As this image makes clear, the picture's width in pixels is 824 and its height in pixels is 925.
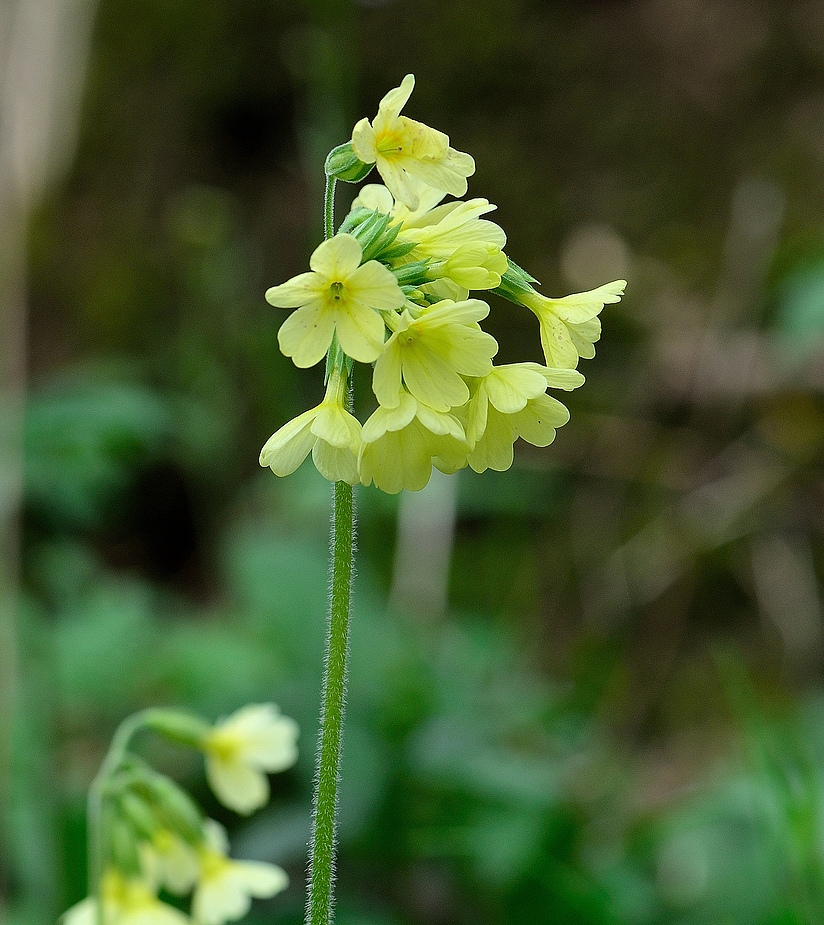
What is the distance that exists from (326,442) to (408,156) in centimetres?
31

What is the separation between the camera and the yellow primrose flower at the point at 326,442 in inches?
36.6

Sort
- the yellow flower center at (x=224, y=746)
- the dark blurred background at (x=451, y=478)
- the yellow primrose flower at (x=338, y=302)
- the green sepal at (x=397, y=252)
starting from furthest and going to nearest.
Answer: the dark blurred background at (x=451, y=478), the yellow flower center at (x=224, y=746), the green sepal at (x=397, y=252), the yellow primrose flower at (x=338, y=302)

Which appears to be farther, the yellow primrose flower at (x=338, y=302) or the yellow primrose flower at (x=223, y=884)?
the yellow primrose flower at (x=223, y=884)

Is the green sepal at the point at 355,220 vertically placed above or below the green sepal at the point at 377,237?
above

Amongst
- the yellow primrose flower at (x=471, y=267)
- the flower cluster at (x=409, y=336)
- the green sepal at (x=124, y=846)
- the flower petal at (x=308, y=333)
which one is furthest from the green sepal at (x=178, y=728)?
the yellow primrose flower at (x=471, y=267)

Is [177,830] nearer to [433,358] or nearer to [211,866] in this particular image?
[211,866]

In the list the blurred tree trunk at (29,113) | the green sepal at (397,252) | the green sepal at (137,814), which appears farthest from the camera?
the blurred tree trunk at (29,113)

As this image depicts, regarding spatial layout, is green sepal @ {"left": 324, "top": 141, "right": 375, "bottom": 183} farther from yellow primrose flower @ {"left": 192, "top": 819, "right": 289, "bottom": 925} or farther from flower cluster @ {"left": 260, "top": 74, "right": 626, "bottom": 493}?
yellow primrose flower @ {"left": 192, "top": 819, "right": 289, "bottom": 925}

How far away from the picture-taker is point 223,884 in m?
1.33

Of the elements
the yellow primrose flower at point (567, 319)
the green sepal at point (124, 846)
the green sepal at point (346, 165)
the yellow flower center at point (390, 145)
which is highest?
the yellow flower center at point (390, 145)

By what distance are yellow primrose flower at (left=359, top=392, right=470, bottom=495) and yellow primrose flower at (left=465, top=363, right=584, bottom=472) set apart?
5cm

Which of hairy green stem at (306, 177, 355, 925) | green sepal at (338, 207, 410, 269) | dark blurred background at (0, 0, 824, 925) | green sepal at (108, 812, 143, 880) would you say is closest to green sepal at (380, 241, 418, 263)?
green sepal at (338, 207, 410, 269)

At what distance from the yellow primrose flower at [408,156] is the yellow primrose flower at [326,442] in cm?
21

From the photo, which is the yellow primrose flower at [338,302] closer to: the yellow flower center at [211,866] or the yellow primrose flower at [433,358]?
the yellow primrose flower at [433,358]
